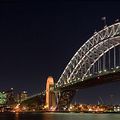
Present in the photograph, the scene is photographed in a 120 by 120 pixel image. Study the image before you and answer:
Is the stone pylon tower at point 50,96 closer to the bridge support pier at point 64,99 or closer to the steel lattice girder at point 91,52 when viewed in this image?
the bridge support pier at point 64,99

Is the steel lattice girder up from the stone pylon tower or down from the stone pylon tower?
up

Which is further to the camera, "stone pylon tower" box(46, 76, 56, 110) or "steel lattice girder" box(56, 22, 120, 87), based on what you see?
"stone pylon tower" box(46, 76, 56, 110)

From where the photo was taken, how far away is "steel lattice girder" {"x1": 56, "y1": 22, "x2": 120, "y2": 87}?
69500 millimetres

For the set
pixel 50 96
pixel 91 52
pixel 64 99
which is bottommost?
pixel 64 99

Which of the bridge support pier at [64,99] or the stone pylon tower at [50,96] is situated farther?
the stone pylon tower at [50,96]

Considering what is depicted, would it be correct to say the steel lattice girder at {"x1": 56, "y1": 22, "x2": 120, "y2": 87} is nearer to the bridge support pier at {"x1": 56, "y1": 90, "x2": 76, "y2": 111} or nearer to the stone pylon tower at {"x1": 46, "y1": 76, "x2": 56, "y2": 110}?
the bridge support pier at {"x1": 56, "y1": 90, "x2": 76, "y2": 111}

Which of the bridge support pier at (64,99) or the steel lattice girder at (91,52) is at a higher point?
the steel lattice girder at (91,52)

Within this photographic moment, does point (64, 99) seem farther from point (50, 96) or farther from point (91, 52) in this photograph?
point (91, 52)

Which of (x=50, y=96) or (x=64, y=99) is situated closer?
(x=64, y=99)

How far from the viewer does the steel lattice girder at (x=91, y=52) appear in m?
69.5

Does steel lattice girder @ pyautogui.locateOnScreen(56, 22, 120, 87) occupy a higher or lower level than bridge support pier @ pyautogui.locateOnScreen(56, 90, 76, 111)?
higher

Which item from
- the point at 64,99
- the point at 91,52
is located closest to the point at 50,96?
the point at 64,99

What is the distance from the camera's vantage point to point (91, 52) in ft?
258

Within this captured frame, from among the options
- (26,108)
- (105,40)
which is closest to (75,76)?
(105,40)
